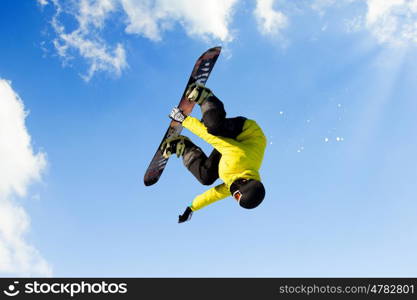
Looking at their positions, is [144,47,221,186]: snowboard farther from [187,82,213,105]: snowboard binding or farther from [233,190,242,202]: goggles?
[233,190,242,202]: goggles

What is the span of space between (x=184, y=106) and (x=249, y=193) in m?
2.78

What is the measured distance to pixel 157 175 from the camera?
28.6 feet

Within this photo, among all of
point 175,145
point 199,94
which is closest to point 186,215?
point 175,145

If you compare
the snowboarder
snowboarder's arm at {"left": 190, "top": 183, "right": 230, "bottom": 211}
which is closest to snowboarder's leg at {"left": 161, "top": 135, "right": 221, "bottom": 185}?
the snowboarder

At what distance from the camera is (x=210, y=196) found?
729cm

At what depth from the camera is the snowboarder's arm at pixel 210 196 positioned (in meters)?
7.13

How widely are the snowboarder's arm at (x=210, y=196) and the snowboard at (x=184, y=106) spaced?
1.44 m

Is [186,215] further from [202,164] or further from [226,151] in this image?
[226,151]

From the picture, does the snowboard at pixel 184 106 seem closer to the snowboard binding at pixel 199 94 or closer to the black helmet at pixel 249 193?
the snowboard binding at pixel 199 94

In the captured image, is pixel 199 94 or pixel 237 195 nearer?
pixel 237 195

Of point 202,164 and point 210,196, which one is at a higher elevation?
point 202,164

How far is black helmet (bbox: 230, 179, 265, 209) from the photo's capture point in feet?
19.4

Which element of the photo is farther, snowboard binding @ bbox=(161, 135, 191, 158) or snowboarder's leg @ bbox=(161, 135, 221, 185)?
snowboard binding @ bbox=(161, 135, 191, 158)

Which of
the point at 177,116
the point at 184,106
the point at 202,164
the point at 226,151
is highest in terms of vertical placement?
the point at 184,106
